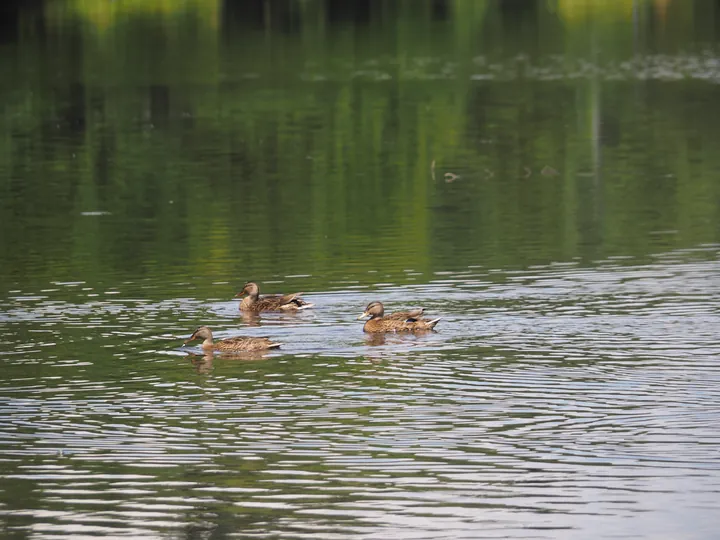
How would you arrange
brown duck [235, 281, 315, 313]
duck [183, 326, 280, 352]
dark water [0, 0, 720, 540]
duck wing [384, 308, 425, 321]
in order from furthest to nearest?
brown duck [235, 281, 315, 313] < duck wing [384, 308, 425, 321] < duck [183, 326, 280, 352] < dark water [0, 0, 720, 540]

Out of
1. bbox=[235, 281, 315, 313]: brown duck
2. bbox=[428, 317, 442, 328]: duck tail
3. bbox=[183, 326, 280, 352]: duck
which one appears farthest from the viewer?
bbox=[235, 281, 315, 313]: brown duck

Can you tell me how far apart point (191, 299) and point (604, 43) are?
2262 inches

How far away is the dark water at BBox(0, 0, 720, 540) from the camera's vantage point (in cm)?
1360

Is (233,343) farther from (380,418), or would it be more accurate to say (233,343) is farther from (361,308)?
(380,418)

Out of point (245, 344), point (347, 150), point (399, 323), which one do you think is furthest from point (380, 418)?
point (347, 150)

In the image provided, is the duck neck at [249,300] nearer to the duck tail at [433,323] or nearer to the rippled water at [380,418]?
the rippled water at [380,418]

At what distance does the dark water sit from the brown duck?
332 millimetres

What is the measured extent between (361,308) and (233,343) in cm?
291

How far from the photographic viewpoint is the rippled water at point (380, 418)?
1308 centimetres

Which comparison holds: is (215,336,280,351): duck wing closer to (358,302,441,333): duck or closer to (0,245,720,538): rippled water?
(0,245,720,538): rippled water

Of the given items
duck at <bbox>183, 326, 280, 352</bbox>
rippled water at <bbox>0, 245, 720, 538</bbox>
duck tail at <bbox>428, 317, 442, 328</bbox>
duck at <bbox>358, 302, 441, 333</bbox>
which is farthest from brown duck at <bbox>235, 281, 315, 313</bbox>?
duck tail at <bbox>428, 317, 442, 328</bbox>

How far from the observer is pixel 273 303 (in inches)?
870

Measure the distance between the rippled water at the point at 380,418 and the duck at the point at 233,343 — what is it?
0.31 m

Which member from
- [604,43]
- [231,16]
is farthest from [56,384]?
[231,16]
